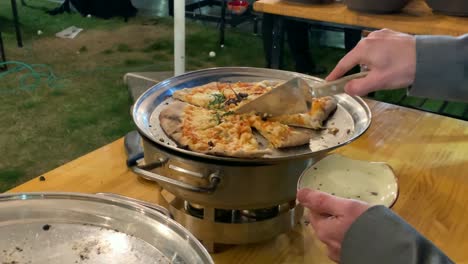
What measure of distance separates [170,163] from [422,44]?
1.87 ft

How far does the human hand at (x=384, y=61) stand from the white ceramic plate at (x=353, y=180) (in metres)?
0.15

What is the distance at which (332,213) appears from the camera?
0.70m

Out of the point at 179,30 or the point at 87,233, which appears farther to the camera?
the point at 179,30

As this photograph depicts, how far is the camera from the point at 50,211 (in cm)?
68

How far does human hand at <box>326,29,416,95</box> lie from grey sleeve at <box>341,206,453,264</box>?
1.10ft

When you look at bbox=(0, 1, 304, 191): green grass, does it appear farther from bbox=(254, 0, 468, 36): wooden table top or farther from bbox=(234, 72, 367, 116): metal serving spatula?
bbox=(234, 72, 367, 116): metal serving spatula

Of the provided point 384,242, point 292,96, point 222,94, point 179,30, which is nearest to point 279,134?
point 292,96

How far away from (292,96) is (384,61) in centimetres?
19

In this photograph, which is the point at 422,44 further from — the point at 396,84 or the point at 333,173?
the point at 333,173

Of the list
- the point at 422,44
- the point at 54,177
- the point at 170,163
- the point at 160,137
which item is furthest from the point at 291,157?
the point at 54,177

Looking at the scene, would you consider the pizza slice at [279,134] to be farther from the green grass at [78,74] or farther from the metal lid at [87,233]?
the green grass at [78,74]

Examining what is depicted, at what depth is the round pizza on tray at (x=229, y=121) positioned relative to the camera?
0.94 metres

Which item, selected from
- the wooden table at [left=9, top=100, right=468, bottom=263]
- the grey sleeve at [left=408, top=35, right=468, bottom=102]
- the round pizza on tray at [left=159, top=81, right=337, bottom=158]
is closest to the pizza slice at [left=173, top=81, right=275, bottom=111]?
the round pizza on tray at [left=159, top=81, right=337, bottom=158]

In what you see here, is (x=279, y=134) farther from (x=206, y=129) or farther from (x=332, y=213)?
(x=332, y=213)
